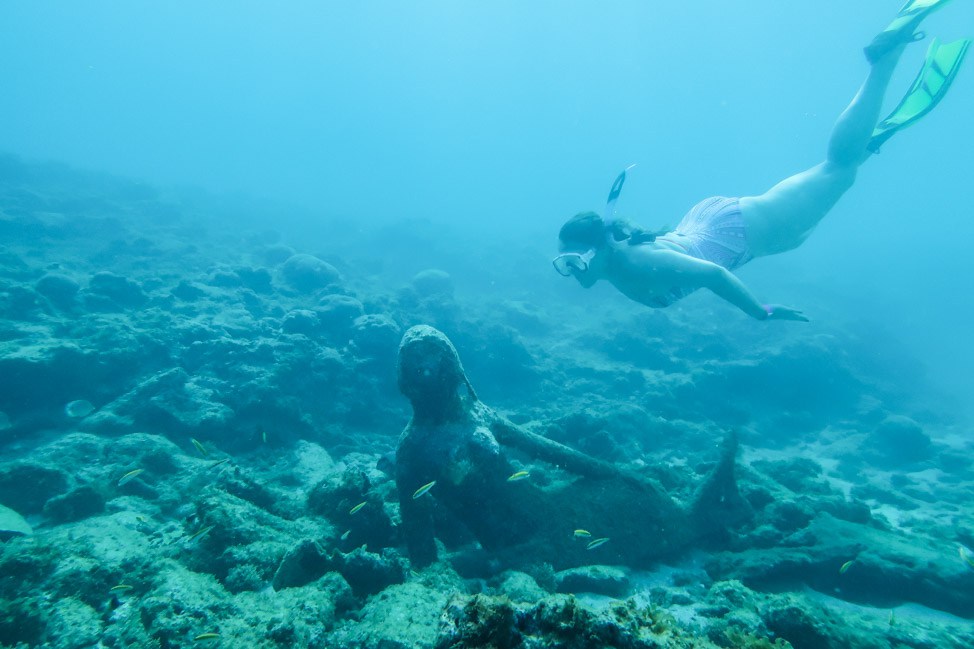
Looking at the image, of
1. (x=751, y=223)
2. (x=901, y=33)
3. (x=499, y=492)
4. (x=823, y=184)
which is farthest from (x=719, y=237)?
(x=499, y=492)

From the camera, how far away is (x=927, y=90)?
6.68 meters

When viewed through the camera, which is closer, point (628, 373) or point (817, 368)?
point (628, 373)

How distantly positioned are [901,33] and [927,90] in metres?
1.36

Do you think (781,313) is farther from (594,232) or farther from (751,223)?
(594,232)

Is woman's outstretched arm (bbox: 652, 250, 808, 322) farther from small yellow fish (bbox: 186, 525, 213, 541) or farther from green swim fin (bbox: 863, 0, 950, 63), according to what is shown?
small yellow fish (bbox: 186, 525, 213, 541)

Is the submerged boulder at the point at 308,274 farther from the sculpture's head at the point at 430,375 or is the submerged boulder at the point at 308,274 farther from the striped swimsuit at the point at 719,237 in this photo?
the striped swimsuit at the point at 719,237

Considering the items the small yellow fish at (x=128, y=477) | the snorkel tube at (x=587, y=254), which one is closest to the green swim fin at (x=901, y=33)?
the snorkel tube at (x=587, y=254)

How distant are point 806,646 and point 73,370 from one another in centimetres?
1288

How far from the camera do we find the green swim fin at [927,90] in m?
6.34

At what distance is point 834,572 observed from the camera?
5867mm

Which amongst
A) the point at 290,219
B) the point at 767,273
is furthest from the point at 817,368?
the point at 290,219

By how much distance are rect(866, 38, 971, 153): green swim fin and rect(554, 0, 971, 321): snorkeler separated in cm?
1

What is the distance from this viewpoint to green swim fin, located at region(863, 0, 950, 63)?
19.4 feet

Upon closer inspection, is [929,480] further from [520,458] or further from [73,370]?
[73,370]
